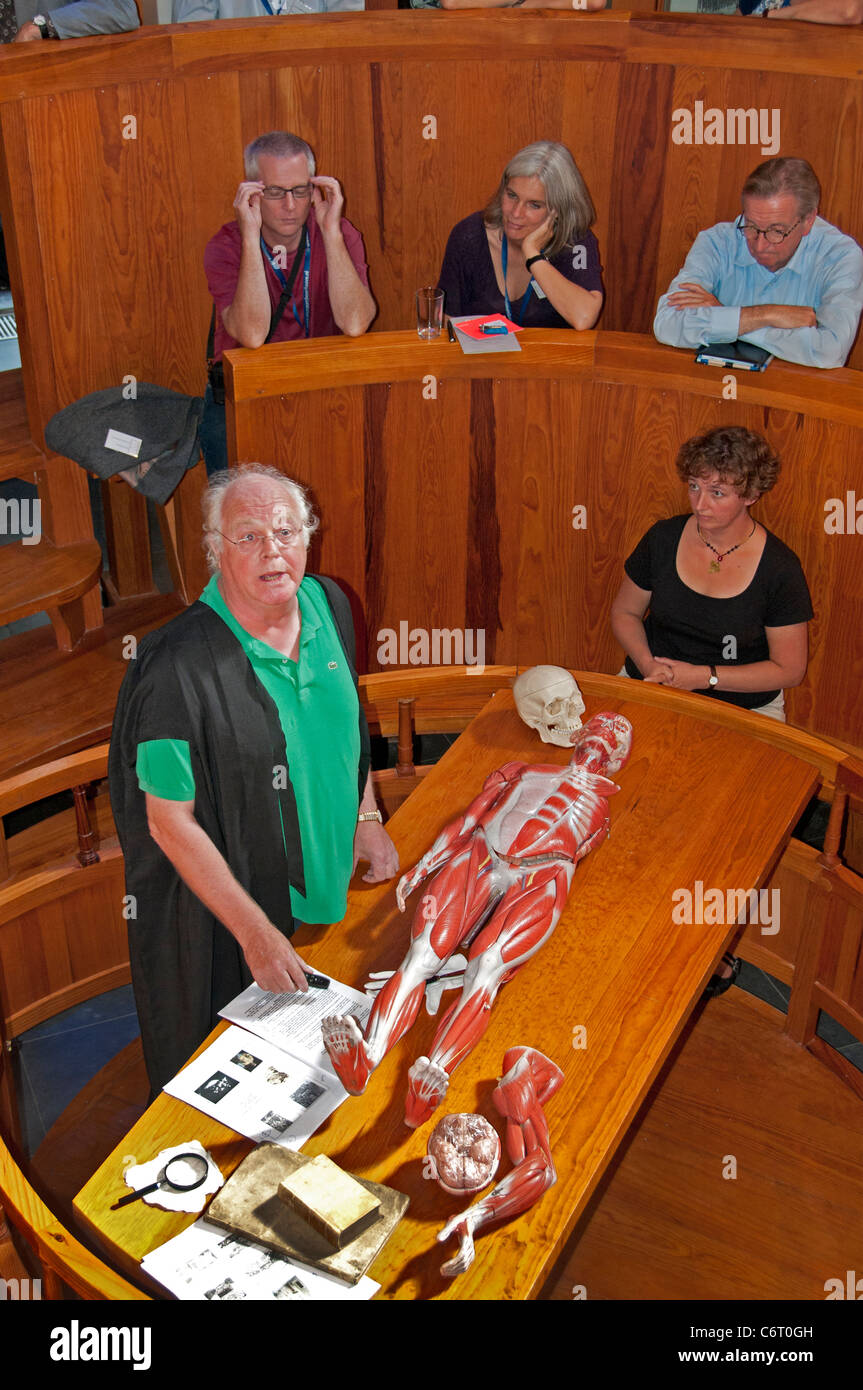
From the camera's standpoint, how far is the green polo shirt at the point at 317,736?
2.97 metres

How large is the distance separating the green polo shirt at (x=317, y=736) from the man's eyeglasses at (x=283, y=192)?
6.11 ft

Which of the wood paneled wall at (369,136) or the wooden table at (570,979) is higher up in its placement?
the wood paneled wall at (369,136)

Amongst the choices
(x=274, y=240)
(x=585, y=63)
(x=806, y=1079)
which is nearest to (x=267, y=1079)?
(x=806, y=1079)

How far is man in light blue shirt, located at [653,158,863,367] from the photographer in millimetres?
4246

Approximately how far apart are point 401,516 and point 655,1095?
223 centimetres

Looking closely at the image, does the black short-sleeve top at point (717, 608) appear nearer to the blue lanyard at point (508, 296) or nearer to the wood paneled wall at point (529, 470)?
the wood paneled wall at point (529, 470)

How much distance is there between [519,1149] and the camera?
2521mm

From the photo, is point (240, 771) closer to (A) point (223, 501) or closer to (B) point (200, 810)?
(B) point (200, 810)

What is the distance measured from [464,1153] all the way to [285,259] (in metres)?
3.24

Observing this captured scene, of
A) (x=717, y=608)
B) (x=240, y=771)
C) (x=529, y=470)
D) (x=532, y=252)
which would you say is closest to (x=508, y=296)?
(x=532, y=252)

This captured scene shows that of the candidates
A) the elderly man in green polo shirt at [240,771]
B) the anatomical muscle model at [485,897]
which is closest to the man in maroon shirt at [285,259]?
the elderly man in green polo shirt at [240,771]

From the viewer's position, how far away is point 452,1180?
2.45m

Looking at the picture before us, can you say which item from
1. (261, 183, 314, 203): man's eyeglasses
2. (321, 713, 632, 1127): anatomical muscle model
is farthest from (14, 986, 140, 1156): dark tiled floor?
(261, 183, 314, 203): man's eyeglasses

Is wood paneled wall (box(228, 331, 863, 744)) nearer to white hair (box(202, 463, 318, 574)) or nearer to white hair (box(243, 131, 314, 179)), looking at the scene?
white hair (box(243, 131, 314, 179))
